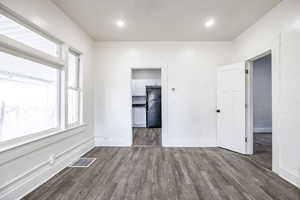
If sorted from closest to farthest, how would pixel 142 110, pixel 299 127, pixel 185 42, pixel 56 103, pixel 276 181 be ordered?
pixel 299 127
pixel 276 181
pixel 56 103
pixel 185 42
pixel 142 110

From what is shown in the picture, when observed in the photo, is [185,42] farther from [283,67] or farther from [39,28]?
[39,28]

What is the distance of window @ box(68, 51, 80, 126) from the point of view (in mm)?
3248

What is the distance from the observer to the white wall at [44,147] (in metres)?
1.81

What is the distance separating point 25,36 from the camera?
2117 millimetres

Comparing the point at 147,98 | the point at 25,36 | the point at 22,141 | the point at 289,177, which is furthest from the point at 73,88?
the point at 147,98

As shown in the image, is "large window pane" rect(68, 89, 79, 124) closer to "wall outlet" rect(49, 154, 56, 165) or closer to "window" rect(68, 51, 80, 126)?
"window" rect(68, 51, 80, 126)

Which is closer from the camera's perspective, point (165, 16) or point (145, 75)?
point (165, 16)

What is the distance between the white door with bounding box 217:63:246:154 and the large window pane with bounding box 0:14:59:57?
3717 mm

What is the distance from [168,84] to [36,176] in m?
3.23

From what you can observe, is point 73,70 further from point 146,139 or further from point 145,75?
point 145,75

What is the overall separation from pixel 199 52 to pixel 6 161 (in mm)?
4257

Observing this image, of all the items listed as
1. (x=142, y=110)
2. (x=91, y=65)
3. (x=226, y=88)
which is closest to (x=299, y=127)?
(x=226, y=88)

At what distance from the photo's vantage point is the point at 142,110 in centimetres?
735

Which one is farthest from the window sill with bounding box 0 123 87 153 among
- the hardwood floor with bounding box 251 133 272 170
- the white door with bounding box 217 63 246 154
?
the hardwood floor with bounding box 251 133 272 170
